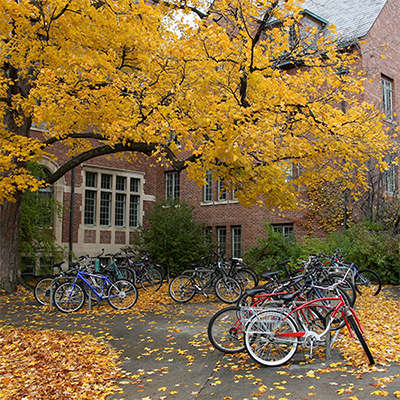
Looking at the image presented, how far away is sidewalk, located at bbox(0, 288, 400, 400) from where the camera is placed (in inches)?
187

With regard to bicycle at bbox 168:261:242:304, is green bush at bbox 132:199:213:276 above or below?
above

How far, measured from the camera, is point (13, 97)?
11.8 m

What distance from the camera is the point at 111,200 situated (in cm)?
2188

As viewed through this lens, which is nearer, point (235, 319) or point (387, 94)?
point (235, 319)

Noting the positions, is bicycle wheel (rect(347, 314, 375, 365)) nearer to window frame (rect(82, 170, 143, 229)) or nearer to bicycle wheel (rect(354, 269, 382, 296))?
bicycle wheel (rect(354, 269, 382, 296))

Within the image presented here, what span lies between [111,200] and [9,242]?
9.06 meters

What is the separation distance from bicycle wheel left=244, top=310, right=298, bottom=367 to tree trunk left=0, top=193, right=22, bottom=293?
30.4 ft

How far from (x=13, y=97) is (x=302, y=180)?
25.8 feet

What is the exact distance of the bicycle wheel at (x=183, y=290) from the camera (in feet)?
37.6

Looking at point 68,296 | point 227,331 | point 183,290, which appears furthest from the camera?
point 183,290

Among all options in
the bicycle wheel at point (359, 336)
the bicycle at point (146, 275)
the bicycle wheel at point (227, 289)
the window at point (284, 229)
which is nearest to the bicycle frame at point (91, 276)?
the bicycle wheel at point (227, 289)

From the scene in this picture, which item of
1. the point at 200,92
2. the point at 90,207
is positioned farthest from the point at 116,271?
the point at 90,207

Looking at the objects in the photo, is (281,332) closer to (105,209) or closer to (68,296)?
(68,296)

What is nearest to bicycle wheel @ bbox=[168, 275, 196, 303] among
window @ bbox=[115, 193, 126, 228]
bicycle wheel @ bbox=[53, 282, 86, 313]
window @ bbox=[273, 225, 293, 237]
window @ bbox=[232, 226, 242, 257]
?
bicycle wheel @ bbox=[53, 282, 86, 313]
